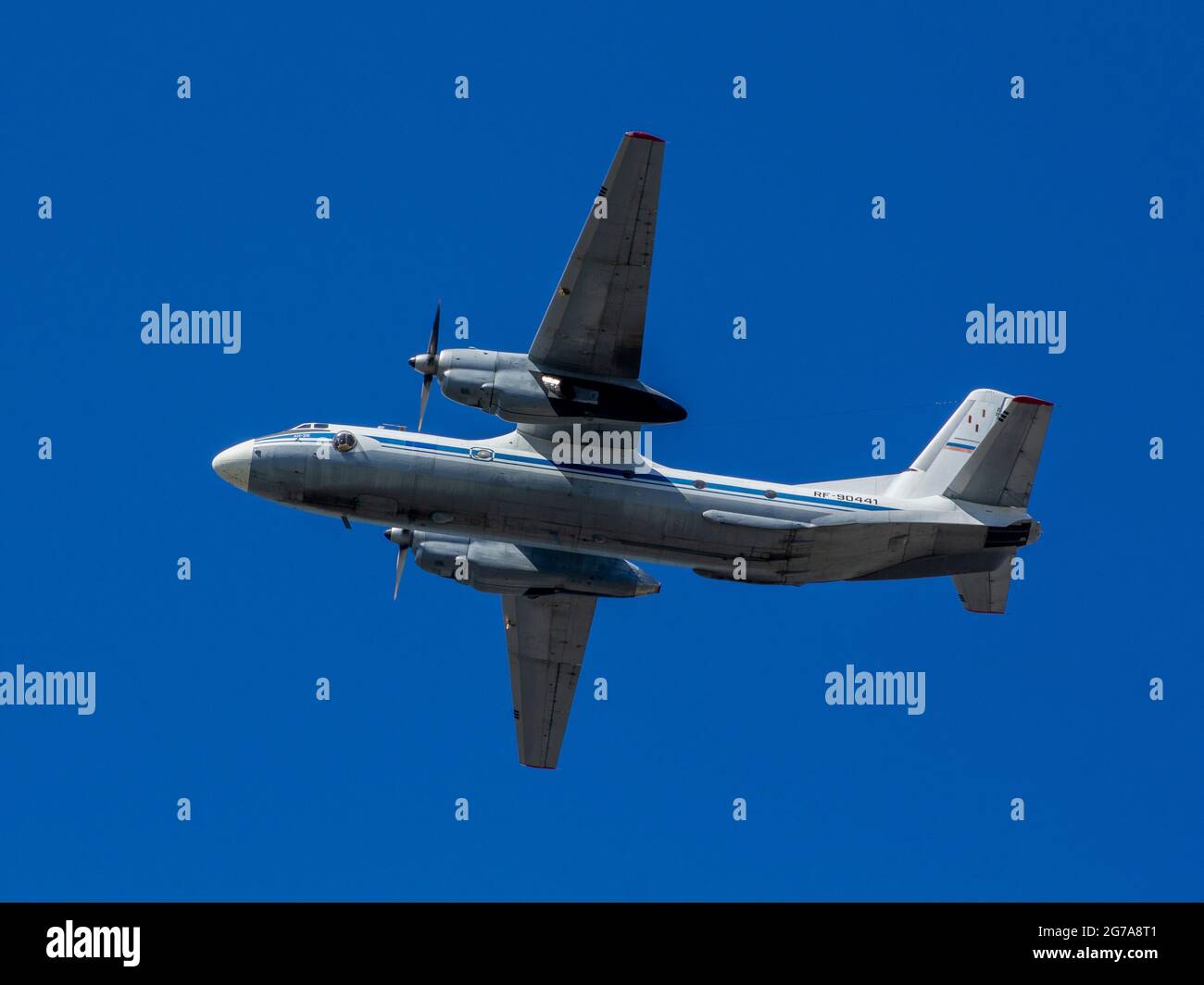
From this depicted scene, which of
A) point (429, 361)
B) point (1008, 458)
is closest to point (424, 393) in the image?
point (429, 361)

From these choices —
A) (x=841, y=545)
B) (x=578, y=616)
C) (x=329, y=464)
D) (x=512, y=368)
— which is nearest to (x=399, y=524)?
(x=329, y=464)

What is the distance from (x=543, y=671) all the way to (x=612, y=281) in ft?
34.9

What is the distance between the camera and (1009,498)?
33156 millimetres

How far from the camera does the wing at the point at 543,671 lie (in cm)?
3675

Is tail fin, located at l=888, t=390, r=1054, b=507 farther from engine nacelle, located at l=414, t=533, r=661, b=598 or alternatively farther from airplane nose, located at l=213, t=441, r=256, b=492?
airplane nose, located at l=213, t=441, r=256, b=492

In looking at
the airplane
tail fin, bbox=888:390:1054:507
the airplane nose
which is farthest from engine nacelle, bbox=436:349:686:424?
tail fin, bbox=888:390:1054:507

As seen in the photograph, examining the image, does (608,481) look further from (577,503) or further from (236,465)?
(236,465)

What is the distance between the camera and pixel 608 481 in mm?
32156

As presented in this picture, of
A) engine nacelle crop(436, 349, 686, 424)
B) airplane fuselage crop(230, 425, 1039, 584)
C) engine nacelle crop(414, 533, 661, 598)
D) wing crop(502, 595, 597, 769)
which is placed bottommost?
wing crop(502, 595, 597, 769)

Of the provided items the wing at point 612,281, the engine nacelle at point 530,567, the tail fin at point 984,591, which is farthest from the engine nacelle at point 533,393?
the tail fin at point 984,591

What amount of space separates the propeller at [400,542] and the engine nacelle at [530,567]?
0.21 meters

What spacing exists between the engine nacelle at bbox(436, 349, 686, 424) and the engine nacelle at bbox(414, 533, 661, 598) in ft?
13.4

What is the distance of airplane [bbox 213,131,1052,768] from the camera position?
103 ft
